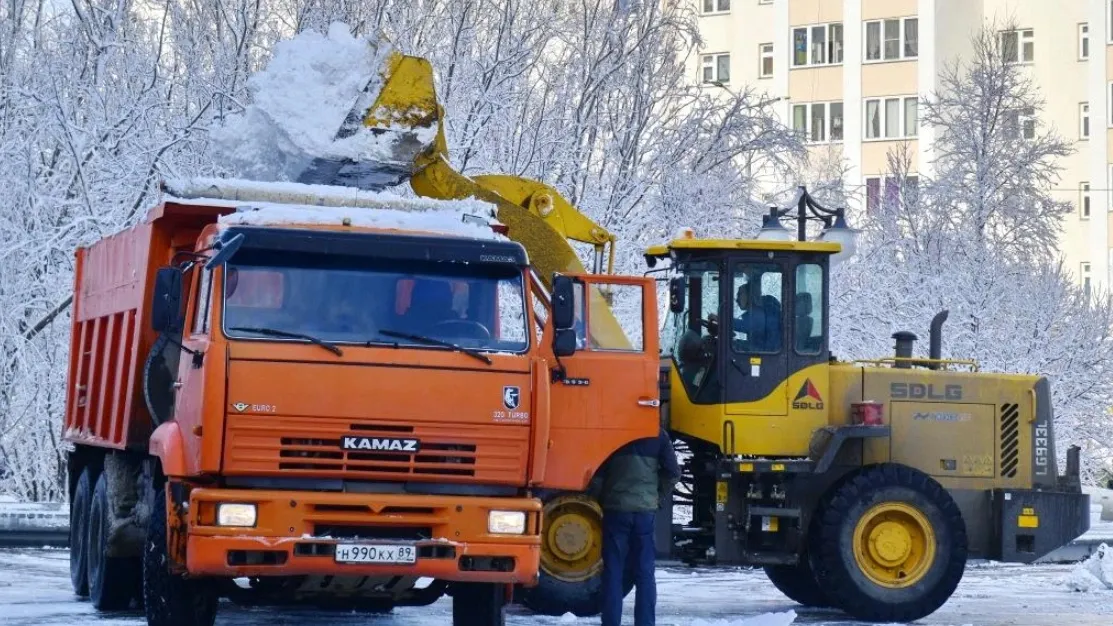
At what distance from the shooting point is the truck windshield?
10305 millimetres

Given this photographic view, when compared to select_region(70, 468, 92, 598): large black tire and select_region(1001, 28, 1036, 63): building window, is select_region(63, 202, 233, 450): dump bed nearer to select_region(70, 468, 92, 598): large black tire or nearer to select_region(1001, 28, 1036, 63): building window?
select_region(70, 468, 92, 598): large black tire

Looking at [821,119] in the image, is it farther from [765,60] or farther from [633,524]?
[633,524]

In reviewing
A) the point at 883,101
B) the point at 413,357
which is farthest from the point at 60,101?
the point at 883,101

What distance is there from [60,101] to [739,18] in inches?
1553

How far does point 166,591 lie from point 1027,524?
762 centimetres

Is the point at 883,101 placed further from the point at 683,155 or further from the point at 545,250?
the point at 545,250

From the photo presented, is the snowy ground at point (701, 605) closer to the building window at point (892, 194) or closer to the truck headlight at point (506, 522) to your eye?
the truck headlight at point (506, 522)

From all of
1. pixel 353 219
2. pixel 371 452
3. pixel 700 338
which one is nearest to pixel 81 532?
pixel 700 338

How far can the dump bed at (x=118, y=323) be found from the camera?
40.1ft

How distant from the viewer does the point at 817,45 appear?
5612 cm

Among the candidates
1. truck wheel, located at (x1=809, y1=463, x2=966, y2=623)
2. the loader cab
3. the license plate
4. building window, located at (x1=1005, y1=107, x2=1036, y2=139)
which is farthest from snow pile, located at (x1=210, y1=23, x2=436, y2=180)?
building window, located at (x1=1005, y1=107, x2=1036, y2=139)

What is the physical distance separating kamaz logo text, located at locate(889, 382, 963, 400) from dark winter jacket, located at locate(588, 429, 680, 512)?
3.37 meters

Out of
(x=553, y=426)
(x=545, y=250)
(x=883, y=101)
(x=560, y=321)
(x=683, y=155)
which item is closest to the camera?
(x=560, y=321)

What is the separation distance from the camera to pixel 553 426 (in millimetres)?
12469
